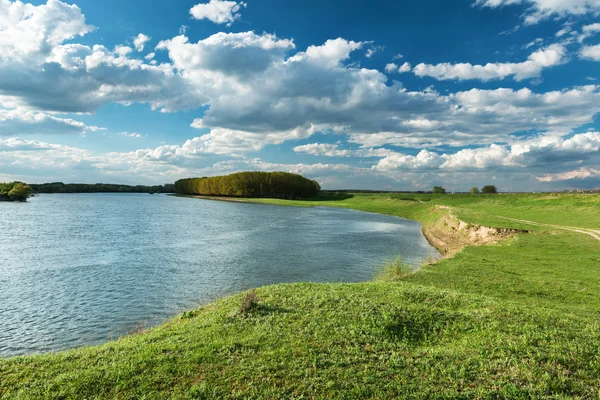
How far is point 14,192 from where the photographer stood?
130 metres

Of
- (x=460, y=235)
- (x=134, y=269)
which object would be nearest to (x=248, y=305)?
(x=134, y=269)

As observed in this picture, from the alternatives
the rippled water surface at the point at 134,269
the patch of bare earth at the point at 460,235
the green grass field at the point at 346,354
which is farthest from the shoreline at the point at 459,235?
the green grass field at the point at 346,354

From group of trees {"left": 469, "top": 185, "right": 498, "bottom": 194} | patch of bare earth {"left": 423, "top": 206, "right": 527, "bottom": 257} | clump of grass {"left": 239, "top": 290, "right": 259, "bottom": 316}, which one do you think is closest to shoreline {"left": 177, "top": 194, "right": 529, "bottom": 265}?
patch of bare earth {"left": 423, "top": 206, "right": 527, "bottom": 257}

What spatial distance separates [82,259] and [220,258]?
42.1 ft

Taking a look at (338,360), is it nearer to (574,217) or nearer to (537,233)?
(537,233)

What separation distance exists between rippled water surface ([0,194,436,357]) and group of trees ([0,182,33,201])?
3833 inches

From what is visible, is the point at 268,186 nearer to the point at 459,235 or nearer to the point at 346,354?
the point at 459,235

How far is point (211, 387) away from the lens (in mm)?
8141

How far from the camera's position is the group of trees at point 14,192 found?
13038cm

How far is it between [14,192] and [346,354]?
533 feet

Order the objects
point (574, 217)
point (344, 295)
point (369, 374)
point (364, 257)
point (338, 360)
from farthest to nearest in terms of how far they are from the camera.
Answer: point (574, 217)
point (364, 257)
point (344, 295)
point (338, 360)
point (369, 374)

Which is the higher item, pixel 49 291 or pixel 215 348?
pixel 215 348

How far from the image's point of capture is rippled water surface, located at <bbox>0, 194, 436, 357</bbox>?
1797cm

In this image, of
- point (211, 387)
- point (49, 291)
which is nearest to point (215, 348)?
point (211, 387)
